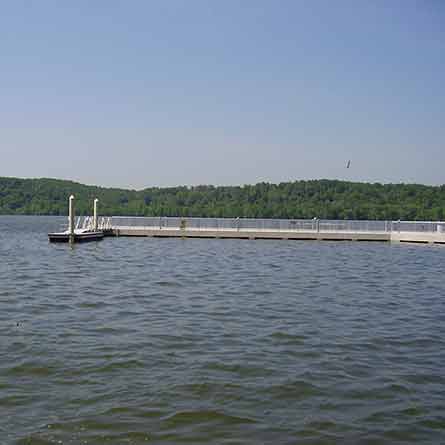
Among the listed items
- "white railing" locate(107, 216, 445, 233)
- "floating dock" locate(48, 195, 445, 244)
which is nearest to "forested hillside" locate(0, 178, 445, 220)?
"white railing" locate(107, 216, 445, 233)

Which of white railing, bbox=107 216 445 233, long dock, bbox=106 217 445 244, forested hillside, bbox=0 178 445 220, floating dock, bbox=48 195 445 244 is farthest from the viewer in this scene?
forested hillside, bbox=0 178 445 220

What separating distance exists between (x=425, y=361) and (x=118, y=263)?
1776cm

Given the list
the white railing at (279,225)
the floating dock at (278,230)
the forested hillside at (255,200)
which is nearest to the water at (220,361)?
the floating dock at (278,230)

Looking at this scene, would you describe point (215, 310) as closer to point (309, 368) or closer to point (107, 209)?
point (309, 368)

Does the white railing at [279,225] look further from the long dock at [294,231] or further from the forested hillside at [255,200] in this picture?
the forested hillside at [255,200]

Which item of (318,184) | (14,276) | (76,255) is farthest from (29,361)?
(318,184)

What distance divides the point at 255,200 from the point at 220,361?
127 m

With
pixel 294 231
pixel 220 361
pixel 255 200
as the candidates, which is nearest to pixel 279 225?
pixel 294 231

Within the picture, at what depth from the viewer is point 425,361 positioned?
9.39 m

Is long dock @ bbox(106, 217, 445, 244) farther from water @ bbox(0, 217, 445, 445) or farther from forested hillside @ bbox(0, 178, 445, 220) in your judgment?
forested hillside @ bbox(0, 178, 445, 220)

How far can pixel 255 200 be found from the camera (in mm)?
135625

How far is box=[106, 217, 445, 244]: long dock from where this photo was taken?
42.3 metres

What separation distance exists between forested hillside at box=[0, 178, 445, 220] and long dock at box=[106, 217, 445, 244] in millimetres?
54223

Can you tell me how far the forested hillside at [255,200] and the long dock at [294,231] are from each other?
54223 millimetres
